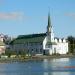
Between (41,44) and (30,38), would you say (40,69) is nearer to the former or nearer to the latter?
(41,44)

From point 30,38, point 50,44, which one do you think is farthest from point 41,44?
point 30,38

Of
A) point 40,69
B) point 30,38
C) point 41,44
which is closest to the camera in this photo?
point 40,69

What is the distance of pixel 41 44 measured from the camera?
116 m

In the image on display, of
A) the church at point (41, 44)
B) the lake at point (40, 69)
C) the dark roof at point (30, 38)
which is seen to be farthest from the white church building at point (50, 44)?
the lake at point (40, 69)

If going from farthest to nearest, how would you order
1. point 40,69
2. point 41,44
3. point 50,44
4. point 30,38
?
1. point 30,38
2. point 41,44
3. point 50,44
4. point 40,69

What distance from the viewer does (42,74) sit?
171 ft

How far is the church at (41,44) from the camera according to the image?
376 feet

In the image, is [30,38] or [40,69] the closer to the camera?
[40,69]

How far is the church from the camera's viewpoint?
11469 cm

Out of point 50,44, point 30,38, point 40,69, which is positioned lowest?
point 40,69

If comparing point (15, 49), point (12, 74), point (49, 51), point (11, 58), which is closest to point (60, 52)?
point (49, 51)

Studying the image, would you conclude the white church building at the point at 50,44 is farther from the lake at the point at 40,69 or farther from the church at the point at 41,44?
the lake at the point at 40,69

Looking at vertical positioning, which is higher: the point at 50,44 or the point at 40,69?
the point at 50,44

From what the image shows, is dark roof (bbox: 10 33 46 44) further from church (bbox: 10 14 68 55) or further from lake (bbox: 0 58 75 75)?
lake (bbox: 0 58 75 75)
